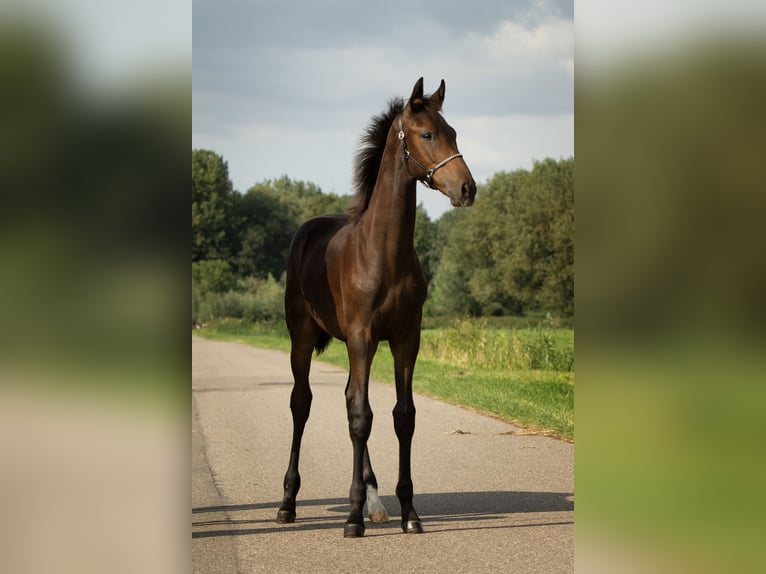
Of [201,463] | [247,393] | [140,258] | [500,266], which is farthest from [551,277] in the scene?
[140,258]

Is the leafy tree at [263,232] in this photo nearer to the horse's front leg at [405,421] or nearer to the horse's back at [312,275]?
the horse's back at [312,275]

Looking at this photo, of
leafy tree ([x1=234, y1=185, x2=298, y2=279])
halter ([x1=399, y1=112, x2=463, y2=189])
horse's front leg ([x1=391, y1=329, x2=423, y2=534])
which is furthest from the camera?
leafy tree ([x1=234, y1=185, x2=298, y2=279])

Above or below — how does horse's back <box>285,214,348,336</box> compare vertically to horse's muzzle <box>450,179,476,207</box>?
below

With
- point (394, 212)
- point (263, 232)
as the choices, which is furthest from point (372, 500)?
point (263, 232)

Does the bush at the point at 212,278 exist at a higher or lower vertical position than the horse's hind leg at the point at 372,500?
higher

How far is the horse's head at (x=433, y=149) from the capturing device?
17.0ft

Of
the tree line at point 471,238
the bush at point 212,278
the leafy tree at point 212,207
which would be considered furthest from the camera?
the leafy tree at point 212,207

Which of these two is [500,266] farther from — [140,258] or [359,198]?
[140,258]

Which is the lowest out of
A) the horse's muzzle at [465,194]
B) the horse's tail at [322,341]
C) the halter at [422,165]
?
the horse's tail at [322,341]

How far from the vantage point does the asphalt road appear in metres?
4.84

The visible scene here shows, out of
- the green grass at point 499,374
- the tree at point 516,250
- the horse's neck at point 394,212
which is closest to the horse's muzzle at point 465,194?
the horse's neck at point 394,212

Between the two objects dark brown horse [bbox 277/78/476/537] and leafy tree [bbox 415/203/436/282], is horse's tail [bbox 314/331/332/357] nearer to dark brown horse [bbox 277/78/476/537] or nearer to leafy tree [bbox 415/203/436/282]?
dark brown horse [bbox 277/78/476/537]

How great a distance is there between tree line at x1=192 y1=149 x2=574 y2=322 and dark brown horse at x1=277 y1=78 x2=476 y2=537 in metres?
37.3

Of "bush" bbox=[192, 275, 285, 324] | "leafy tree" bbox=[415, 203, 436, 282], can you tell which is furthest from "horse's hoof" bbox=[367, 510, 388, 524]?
"leafy tree" bbox=[415, 203, 436, 282]
